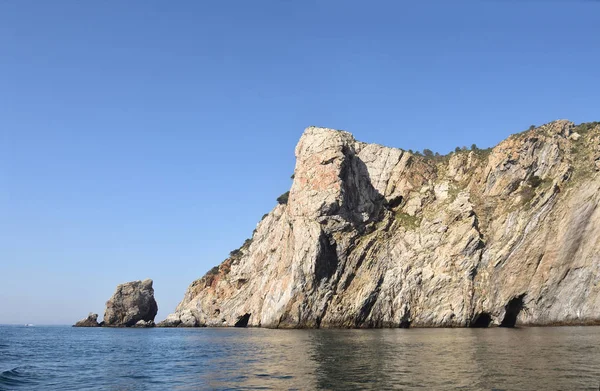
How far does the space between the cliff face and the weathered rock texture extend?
44864 mm

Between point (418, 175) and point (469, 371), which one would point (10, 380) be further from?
point (418, 175)

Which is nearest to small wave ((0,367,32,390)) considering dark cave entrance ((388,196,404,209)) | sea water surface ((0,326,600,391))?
sea water surface ((0,326,600,391))

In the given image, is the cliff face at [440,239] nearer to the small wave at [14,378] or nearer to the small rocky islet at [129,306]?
the small rocky islet at [129,306]

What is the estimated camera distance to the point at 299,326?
8294 centimetres

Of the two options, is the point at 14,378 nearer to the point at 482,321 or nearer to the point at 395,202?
the point at 482,321

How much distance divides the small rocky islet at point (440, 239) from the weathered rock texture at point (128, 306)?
44590mm

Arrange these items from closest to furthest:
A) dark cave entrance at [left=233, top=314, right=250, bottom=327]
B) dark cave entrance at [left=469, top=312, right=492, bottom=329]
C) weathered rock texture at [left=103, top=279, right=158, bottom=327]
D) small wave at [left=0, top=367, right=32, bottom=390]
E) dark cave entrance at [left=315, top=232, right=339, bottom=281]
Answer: small wave at [left=0, top=367, right=32, bottom=390] → dark cave entrance at [left=469, top=312, right=492, bottom=329] → dark cave entrance at [left=315, top=232, right=339, bottom=281] → dark cave entrance at [left=233, top=314, right=250, bottom=327] → weathered rock texture at [left=103, top=279, right=158, bottom=327]

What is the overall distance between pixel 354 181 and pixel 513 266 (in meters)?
35.2

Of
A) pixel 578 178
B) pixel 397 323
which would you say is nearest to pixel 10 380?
pixel 397 323

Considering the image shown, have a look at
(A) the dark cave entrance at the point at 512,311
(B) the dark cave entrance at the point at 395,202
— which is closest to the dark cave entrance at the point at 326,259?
(B) the dark cave entrance at the point at 395,202

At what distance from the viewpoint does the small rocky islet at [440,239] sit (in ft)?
256

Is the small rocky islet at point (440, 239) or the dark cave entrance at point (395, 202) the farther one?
the dark cave entrance at point (395, 202)

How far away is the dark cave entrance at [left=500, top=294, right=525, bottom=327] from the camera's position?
7969cm

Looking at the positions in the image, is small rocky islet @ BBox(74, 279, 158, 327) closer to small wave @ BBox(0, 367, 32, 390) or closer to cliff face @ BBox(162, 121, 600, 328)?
cliff face @ BBox(162, 121, 600, 328)
